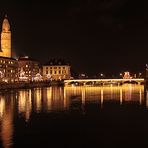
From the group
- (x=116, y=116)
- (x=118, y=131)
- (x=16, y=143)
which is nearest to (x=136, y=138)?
(x=118, y=131)

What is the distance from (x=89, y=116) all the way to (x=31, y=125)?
6072mm

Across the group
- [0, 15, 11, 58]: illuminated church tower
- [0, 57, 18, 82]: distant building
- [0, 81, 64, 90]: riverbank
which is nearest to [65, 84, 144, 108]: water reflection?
[0, 81, 64, 90]: riverbank

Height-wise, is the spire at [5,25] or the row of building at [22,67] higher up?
the spire at [5,25]

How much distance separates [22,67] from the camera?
106 m

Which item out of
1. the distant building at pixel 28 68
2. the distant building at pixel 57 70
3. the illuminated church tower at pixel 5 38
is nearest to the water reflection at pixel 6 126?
the illuminated church tower at pixel 5 38

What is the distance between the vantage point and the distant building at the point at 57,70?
11838 cm

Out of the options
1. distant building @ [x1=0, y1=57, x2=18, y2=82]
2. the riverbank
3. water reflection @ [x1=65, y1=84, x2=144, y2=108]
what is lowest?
water reflection @ [x1=65, y1=84, x2=144, y2=108]

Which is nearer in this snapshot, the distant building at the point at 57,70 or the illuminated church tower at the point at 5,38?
the illuminated church tower at the point at 5,38

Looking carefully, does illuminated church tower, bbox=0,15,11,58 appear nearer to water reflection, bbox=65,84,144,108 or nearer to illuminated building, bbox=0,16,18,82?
illuminated building, bbox=0,16,18,82

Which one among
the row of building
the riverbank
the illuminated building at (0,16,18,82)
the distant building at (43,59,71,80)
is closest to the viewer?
the riverbank

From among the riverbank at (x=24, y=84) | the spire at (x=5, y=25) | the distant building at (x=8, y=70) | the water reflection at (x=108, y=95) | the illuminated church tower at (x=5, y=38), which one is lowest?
the water reflection at (x=108, y=95)

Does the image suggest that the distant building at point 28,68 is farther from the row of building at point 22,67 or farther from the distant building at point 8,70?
the distant building at point 8,70

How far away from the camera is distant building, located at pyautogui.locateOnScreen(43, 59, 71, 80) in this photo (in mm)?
118375

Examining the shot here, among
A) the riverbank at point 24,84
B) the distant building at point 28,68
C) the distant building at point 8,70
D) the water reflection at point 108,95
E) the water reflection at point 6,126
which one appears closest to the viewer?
the water reflection at point 6,126
